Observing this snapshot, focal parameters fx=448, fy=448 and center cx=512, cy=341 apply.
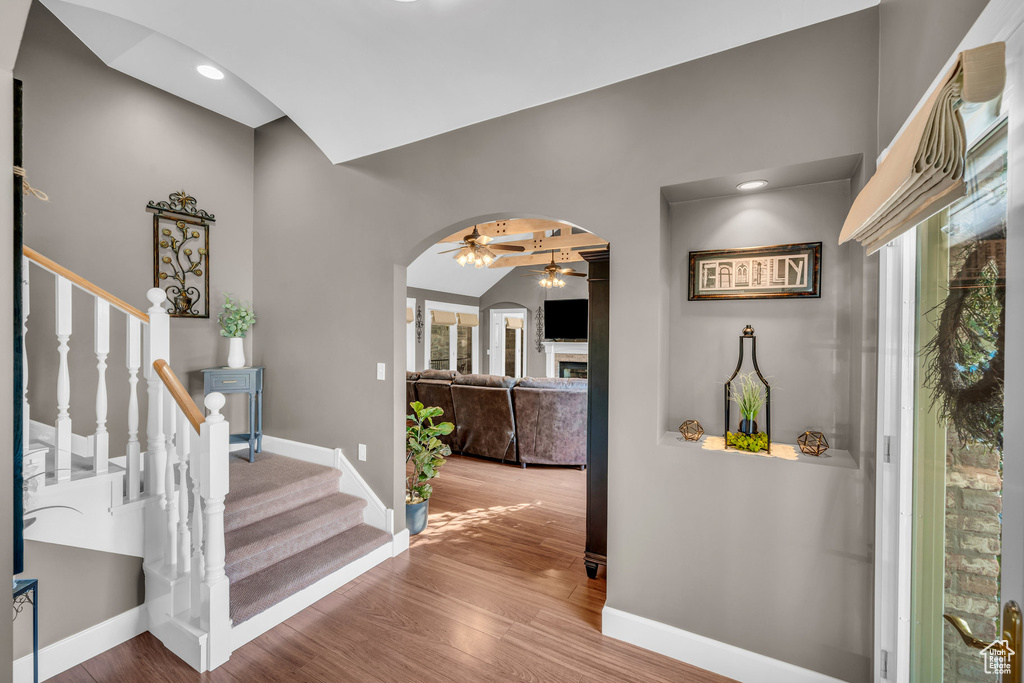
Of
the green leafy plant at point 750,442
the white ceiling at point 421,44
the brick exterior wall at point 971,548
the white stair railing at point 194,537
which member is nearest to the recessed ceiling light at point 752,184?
the white ceiling at point 421,44

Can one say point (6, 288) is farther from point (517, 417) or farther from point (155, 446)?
point (517, 417)

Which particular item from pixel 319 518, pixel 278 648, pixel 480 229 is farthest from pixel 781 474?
pixel 480 229

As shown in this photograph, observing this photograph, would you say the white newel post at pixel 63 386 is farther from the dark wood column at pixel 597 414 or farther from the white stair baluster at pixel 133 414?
the dark wood column at pixel 597 414

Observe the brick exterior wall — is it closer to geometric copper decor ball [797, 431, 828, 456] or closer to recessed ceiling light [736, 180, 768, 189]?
geometric copper decor ball [797, 431, 828, 456]

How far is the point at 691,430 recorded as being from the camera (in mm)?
2154

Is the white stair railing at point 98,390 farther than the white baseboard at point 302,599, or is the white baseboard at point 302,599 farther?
the white baseboard at point 302,599

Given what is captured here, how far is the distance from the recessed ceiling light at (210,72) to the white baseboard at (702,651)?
12.9 feet

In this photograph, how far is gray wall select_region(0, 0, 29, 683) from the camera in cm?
94

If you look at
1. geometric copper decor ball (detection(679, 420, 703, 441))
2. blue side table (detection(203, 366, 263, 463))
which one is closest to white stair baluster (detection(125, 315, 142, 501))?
blue side table (detection(203, 366, 263, 463))

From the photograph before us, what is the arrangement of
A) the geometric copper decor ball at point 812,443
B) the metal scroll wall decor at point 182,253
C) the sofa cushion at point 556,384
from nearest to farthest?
the geometric copper decor ball at point 812,443 → the metal scroll wall decor at point 182,253 → the sofa cushion at point 556,384

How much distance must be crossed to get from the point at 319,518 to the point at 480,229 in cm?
367

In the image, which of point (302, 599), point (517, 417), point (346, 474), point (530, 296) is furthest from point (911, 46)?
point (530, 296)

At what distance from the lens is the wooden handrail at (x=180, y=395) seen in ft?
6.41

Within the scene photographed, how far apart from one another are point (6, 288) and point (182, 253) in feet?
8.94
